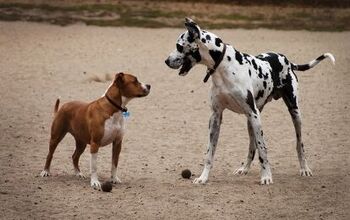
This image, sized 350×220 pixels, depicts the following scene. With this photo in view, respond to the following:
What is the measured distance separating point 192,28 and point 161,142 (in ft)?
9.73

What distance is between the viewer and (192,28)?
29.9 ft

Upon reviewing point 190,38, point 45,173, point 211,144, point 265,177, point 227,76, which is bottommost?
point 45,173

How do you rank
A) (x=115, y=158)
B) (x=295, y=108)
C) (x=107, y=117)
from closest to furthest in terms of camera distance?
1. (x=107, y=117)
2. (x=115, y=158)
3. (x=295, y=108)

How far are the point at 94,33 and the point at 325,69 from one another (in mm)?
6828

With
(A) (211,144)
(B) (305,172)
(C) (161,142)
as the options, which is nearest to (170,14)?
(C) (161,142)

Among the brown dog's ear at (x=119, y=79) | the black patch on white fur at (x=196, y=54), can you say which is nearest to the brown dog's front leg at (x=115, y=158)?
the brown dog's ear at (x=119, y=79)

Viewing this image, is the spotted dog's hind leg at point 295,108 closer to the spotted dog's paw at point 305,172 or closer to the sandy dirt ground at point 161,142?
the spotted dog's paw at point 305,172

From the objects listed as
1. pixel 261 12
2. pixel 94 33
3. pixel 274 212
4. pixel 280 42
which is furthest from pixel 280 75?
pixel 261 12

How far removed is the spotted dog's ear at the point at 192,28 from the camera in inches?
358

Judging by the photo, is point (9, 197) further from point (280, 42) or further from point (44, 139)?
point (280, 42)

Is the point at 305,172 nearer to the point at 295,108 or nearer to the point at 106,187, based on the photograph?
the point at 295,108

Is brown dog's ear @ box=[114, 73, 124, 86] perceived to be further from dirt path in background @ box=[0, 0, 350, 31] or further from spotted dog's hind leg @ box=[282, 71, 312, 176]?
dirt path in background @ box=[0, 0, 350, 31]

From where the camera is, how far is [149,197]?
874cm

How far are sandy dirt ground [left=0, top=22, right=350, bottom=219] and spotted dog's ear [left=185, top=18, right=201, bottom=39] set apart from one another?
154 cm
